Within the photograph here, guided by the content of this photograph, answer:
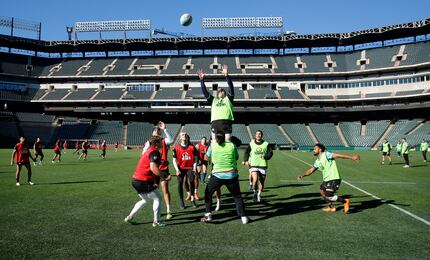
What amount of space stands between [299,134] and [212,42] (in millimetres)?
26795

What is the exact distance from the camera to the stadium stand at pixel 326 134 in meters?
59.7

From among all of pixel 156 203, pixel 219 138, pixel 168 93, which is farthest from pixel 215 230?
pixel 168 93

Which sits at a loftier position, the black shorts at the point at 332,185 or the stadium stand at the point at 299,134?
the stadium stand at the point at 299,134

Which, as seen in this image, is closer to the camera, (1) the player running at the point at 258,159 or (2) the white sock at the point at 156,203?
(2) the white sock at the point at 156,203

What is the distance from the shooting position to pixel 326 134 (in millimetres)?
61906

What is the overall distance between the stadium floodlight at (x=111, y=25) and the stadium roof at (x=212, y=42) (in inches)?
217

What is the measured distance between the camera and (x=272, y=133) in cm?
6172

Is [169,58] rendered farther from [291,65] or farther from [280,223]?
[280,223]

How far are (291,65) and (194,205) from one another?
64295mm

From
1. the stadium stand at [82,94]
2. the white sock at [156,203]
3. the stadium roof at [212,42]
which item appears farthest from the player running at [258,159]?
the stadium roof at [212,42]

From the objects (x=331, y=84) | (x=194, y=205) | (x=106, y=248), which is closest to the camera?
(x=106, y=248)

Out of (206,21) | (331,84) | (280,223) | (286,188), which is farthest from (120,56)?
(280,223)

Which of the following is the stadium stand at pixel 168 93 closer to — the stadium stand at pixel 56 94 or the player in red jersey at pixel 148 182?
the stadium stand at pixel 56 94

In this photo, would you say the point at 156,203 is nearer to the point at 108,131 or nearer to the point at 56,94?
the point at 108,131
